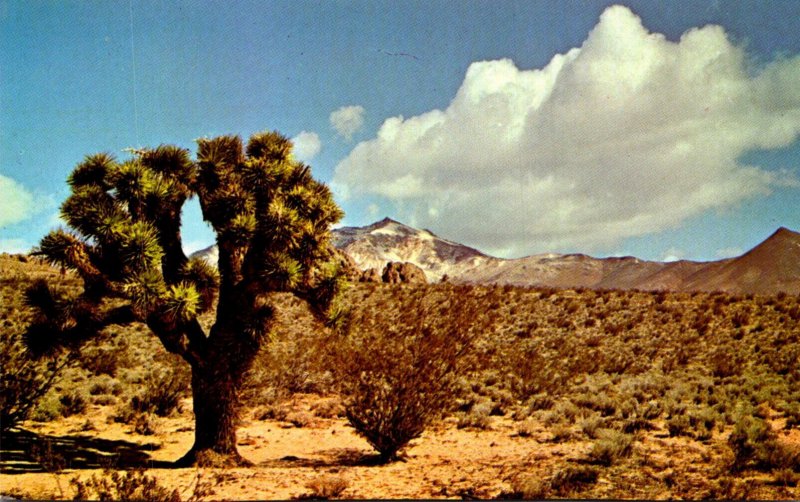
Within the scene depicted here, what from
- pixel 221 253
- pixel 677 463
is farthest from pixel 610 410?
pixel 221 253

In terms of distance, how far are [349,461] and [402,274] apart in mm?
38630

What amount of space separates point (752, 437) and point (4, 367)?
1680 cm

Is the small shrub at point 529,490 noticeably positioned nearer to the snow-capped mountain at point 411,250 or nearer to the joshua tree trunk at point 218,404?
the joshua tree trunk at point 218,404

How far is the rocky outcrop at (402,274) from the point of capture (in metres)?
48.2

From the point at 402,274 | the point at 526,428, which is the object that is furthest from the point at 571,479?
the point at 402,274

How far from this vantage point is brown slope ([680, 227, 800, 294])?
107688 mm

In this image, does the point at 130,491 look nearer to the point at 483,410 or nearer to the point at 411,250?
the point at 483,410

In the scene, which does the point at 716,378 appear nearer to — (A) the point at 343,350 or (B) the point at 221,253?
(A) the point at 343,350

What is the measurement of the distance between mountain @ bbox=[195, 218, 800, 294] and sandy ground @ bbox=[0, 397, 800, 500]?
8110 centimetres

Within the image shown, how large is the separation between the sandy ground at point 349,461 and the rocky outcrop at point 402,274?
1298 inches

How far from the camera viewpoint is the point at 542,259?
173m

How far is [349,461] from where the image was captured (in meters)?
11.0

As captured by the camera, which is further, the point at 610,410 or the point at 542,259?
the point at 542,259

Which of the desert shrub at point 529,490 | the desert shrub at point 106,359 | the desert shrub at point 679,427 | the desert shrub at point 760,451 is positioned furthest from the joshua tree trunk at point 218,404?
the desert shrub at point 106,359
